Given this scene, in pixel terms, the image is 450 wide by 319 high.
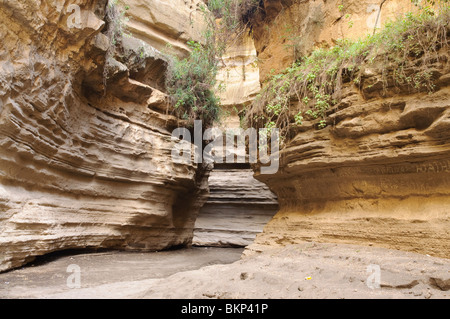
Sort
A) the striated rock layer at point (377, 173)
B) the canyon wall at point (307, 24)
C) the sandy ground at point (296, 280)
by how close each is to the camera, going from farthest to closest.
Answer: the canyon wall at point (307, 24), the striated rock layer at point (377, 173), the sandy ground at point (296, 280)

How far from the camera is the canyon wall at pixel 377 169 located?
4367mm

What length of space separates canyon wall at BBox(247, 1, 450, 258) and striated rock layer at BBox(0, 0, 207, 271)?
4023mm

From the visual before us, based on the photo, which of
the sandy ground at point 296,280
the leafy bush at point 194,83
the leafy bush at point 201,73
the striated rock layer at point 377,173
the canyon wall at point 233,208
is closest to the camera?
the sandy ground at point 296,280

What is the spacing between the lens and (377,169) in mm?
5137

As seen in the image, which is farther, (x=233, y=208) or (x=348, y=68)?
(x=233, y=208)

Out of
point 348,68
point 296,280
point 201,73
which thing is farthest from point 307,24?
point 296,280

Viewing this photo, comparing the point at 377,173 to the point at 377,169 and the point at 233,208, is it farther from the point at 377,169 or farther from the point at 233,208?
the point at 233,208

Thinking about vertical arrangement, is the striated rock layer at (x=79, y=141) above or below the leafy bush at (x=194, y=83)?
below

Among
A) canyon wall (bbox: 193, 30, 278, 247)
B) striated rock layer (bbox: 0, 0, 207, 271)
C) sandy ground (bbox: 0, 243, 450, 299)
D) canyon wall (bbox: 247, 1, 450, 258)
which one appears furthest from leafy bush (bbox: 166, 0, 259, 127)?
sandy ground (bbox: 0, 243, 450, 299)

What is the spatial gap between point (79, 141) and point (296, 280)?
600 cm

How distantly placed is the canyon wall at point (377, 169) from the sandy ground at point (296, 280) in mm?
397

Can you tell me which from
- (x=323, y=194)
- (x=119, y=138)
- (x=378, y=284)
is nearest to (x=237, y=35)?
(x=119, y=138)

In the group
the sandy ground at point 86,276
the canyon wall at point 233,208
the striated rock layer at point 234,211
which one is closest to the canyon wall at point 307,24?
the sandy ground at point 86,276

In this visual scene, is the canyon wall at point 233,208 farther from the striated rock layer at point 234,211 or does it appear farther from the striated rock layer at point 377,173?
the striated rock layer at point 377,173
